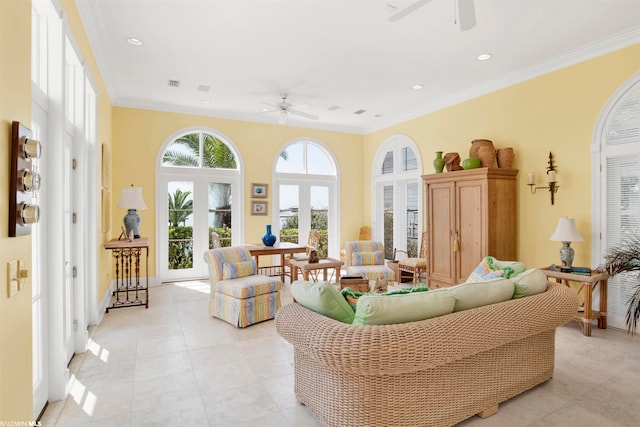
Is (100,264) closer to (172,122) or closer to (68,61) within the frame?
(68,61)

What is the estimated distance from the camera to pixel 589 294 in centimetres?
371

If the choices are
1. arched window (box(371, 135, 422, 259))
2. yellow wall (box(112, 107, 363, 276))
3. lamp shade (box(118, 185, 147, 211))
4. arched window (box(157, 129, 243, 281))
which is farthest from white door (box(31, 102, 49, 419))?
arched window (box(371, 135, 422, 259))

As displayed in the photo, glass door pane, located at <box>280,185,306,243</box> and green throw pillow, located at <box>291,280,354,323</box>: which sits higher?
glass door pane, located at <box>280,185,306,243</box>

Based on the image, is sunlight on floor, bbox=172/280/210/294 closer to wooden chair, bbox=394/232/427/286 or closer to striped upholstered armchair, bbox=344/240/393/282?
striped upholstered armchair, bbox=344/240/393/282

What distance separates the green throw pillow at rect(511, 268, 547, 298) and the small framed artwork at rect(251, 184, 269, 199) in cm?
510

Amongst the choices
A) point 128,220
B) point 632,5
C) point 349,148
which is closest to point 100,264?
point 128,220

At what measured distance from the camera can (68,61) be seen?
315 centimetres

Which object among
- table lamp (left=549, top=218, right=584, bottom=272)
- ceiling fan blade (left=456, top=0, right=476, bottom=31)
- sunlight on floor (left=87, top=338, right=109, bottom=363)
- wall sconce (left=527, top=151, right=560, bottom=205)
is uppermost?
ceiling fan blade (left=456, top=0, right=476, bottom=31)

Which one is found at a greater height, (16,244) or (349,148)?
(349,148)

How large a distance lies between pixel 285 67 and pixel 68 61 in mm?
2372

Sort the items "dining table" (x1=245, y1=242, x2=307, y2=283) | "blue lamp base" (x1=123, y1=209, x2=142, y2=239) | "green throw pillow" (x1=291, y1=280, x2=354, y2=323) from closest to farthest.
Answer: "green throw pillow" (x1=291, y1=280, x2=354, y2=323) < "blue lamp base" (x1=123, y1=209, x2=142, y2=239) < "dining table" (x1=245, y1=242, x2=307, y2=283)

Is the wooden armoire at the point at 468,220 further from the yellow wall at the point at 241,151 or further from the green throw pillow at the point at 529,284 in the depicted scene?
the yellow wall at the point at 241,151

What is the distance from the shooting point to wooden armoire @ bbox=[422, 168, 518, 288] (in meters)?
4.66

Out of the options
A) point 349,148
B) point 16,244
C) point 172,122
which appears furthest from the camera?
point 349,148
